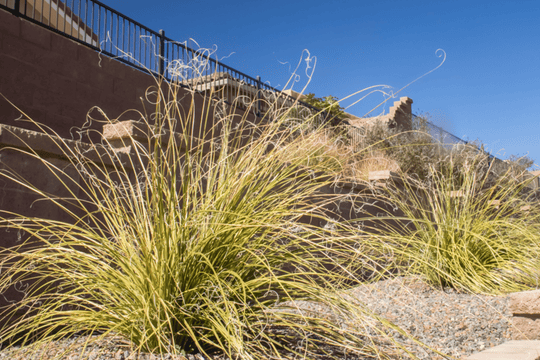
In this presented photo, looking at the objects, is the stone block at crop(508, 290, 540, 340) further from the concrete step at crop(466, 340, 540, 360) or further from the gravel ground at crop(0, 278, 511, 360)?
the concrete step at crop(466, 340, 540, 360)

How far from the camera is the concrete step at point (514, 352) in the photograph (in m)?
1.90

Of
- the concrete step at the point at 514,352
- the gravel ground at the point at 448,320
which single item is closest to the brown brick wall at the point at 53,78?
the gravel ground at the point at 448,320

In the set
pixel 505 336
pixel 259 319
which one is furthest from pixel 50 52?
pixel 505 336

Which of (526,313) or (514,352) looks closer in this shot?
(514,352)

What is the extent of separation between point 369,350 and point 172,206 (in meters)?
1.02

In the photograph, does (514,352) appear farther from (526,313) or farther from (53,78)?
(53,78)

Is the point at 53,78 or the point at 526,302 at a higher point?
the point at 53,78

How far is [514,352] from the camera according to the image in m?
1.99

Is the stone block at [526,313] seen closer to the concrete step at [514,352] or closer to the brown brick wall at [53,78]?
the concrete step at [514,352]

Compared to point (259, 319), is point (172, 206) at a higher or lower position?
higher

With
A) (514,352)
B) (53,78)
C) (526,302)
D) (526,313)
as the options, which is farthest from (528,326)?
(53,78)

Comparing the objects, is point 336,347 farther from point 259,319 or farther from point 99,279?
point 99,279

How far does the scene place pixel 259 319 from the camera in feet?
5.41

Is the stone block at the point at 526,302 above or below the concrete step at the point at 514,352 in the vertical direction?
above
